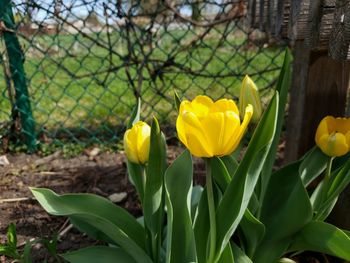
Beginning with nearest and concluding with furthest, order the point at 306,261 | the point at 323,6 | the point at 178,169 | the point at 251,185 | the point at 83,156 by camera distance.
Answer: the point at 251,185, the point at 178,169, the point at 323,6, the point at 306,261, the point at 83,156

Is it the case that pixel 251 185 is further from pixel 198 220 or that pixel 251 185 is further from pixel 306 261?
pixel 306 261

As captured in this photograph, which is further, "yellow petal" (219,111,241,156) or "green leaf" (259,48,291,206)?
"green leaf" (259,48,291,206)

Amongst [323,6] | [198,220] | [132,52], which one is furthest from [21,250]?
[132,52]

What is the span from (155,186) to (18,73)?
168 centimetres

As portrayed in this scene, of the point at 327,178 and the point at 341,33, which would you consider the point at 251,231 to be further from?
the point at 341,33

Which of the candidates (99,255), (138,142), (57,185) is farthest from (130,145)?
(57,185)

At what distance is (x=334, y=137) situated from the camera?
3.69 feet

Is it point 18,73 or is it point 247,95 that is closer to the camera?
point 247,95

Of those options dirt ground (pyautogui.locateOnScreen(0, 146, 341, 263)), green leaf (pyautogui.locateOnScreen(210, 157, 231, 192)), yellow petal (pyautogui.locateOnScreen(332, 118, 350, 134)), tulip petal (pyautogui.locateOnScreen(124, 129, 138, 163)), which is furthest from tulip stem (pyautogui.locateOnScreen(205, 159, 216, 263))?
dirt ground (pyautogui.locateOnScreen(0, 146, 341, 263))

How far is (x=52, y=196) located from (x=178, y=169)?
12.8 inches

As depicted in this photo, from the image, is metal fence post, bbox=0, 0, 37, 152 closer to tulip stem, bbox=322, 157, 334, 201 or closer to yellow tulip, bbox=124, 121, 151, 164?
yellow tulip, bbox=124, 121, 151, 164

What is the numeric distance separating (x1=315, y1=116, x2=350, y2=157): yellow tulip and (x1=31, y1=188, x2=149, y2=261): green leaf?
1.74 feet

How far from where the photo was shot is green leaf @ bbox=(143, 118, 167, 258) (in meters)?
1.02

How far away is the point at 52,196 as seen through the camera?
1146 millimetres
